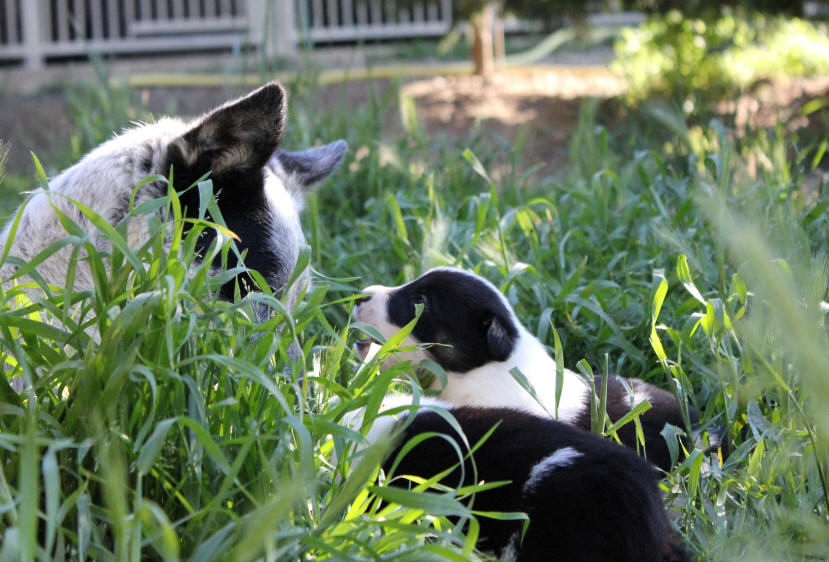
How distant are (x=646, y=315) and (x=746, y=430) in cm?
59

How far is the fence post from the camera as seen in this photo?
1172cm

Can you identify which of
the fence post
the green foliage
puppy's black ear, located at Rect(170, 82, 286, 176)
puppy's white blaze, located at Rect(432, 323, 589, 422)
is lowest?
puppy's white blaze, located at Rect(432, 323, 589, 422)

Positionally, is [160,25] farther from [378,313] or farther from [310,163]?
[378,313]

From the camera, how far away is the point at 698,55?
7.41 m

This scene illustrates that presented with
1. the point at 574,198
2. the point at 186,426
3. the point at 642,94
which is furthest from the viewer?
the point at 642,94

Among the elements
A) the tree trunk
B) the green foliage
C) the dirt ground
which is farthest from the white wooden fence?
the green foliage

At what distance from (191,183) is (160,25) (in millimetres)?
10684

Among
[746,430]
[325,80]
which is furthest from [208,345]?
[325,80]

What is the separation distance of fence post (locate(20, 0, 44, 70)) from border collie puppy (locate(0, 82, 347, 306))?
10.1 metres

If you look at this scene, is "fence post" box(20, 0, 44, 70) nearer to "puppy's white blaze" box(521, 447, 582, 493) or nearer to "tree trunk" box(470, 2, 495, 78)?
"tree trunk" box(470, 2, 495, 78)

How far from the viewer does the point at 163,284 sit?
1.86m

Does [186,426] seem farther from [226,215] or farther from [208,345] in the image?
[226,215]

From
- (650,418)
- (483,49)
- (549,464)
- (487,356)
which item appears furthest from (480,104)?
(549,464)

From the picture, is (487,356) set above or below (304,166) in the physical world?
below
